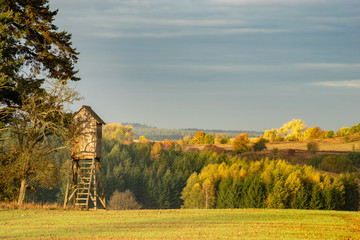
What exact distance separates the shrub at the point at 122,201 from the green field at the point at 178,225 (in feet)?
299

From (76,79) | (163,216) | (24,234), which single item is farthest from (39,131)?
(24,234)

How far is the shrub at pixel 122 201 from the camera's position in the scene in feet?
392

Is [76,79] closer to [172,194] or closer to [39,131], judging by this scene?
[39,131]

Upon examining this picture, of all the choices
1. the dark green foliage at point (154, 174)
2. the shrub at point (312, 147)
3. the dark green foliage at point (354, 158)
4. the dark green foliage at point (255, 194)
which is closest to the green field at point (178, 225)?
the dark green foliage at point (255, 194)

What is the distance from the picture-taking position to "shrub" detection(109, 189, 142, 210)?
120 m

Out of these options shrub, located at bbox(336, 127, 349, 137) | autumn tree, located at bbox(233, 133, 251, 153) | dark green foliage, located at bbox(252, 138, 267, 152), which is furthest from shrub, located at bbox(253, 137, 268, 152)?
shrub, located at bbox(336, 127, 349, 137)

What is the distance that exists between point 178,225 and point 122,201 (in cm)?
9909

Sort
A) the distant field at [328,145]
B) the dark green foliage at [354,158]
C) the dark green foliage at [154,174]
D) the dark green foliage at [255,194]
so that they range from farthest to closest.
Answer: the distant field at [328,145] < the dark green foliage at [354,158] < the dark green foliage at [154,174] < the dark green foliage at [255,194]

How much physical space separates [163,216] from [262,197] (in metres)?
65.5

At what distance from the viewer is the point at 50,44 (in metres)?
34.2

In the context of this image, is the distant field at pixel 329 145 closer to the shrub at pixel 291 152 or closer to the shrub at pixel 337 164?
the shrub at pixel 291 152

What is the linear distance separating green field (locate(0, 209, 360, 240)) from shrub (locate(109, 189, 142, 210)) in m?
91.3

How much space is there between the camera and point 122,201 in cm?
12050

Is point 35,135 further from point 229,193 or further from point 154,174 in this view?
point 154,174
